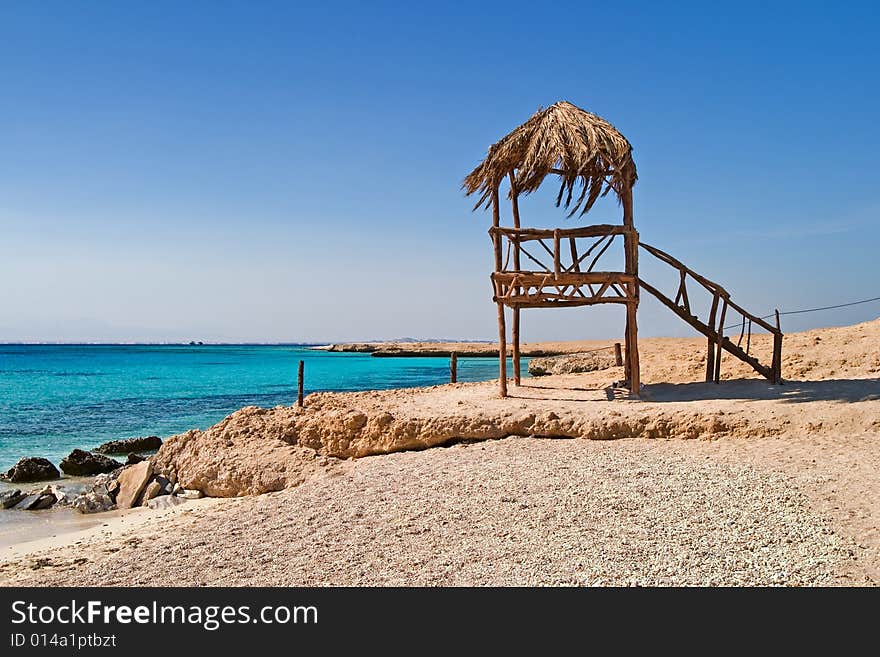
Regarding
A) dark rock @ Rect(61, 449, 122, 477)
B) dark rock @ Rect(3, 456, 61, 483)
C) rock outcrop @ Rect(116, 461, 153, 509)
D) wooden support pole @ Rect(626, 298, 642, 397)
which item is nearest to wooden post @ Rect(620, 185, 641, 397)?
wooden support pole @ Rect(626, 298, 642, 397)

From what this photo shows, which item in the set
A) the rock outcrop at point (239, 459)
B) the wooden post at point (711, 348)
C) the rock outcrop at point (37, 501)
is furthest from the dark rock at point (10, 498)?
the wooden post at point (711, 348)

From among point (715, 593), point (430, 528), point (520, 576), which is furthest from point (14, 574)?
point (715, 593)

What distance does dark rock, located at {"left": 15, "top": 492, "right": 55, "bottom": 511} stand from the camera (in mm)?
12289

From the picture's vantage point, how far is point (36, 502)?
488 inches

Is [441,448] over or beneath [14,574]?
over

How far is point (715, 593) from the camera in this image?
5543 mm

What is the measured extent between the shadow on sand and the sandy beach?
9 cm

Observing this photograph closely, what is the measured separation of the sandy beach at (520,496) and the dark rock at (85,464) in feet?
12.6

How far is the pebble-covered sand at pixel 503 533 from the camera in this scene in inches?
240

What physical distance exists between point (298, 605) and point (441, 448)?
645 centimetres

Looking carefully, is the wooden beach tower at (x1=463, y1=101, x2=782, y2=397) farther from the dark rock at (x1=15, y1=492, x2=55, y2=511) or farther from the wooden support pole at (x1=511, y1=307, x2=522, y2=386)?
the dark rock at (x1=15, y1=492, x2=55, y2=511)

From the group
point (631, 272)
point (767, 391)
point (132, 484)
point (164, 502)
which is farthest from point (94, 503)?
point (767, 391)

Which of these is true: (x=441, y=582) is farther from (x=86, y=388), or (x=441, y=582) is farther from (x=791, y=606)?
(x=86, y=388)

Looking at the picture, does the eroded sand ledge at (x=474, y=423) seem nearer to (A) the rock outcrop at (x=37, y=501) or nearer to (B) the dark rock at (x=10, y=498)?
(A) the rock outcrop at (x=37, y=501)
